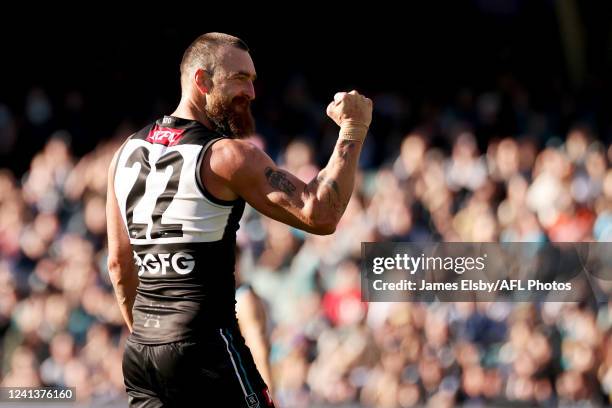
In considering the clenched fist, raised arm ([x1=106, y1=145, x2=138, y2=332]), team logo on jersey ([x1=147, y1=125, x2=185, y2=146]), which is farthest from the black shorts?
the clenched fist

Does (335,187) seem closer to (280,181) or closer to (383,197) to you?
(280,181)

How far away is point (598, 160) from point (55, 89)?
6.65 metres

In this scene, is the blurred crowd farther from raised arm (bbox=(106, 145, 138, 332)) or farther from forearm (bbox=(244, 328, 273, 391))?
raised arm (bbox=(106, 145, 138, 332))

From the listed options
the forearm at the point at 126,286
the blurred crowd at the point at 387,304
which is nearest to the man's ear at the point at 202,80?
the forearm at the point at 126,286

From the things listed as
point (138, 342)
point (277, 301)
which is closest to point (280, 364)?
point (277, 301)

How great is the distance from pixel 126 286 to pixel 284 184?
97cm

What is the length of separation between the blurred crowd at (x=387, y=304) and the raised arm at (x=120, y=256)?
3.49 m

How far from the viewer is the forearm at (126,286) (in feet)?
14.0

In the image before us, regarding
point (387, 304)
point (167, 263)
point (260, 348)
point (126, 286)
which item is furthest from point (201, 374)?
point (387, 304)

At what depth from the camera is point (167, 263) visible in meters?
3.84

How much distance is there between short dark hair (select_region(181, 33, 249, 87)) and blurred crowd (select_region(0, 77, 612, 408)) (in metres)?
3.91

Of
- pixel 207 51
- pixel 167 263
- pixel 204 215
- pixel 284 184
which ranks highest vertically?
pixel 207 51

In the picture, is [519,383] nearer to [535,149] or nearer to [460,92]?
[535,149]

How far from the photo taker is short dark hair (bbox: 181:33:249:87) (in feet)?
13.1
